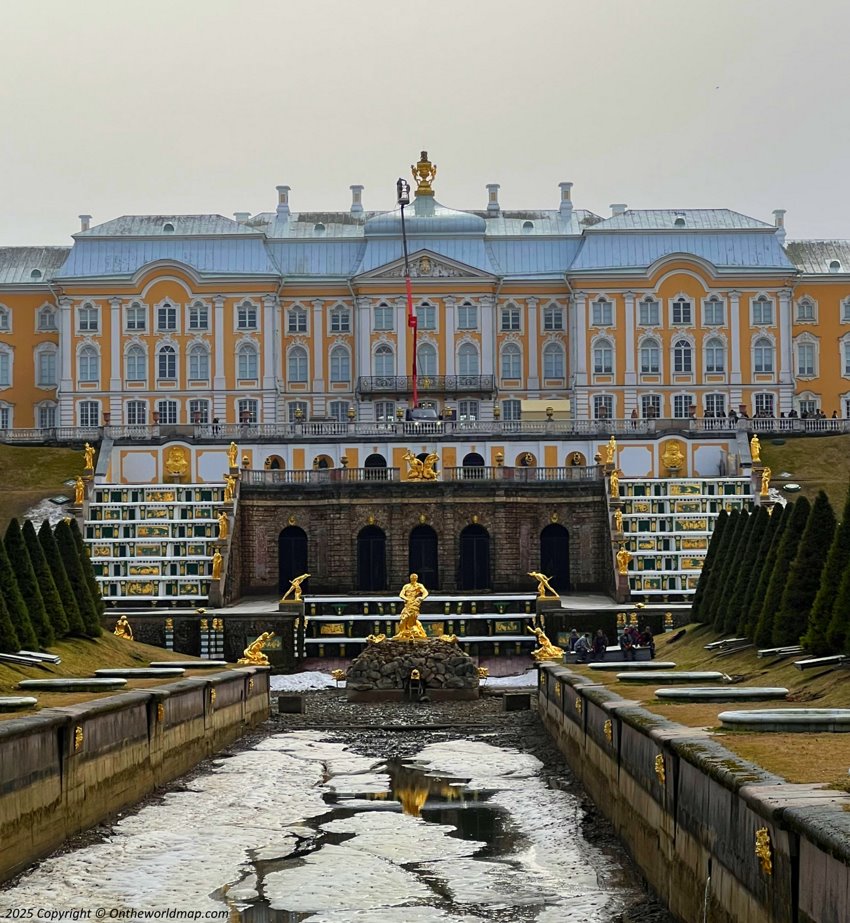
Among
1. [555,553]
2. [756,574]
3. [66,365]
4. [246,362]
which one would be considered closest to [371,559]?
[555,553]

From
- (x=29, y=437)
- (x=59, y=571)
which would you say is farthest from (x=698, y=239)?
(x=59, y=571)

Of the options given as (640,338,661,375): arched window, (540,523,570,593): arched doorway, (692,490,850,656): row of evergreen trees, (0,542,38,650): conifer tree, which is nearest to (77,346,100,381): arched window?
(640,338,661,375): arched window

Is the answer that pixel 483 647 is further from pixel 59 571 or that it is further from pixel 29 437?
pixel 29 437

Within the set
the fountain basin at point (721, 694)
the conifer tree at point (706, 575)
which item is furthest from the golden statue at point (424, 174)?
the fountain basin at point (721, 694)

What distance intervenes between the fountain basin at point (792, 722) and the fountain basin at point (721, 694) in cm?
487

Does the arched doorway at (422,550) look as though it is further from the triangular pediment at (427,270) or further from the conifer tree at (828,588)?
the conifer tree at (828,588)

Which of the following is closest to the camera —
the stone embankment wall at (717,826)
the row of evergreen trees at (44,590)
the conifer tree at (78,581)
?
the stone embankment wall at (717,826)

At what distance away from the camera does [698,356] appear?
101 metres

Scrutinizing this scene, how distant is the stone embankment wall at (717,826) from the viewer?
42.9 feet

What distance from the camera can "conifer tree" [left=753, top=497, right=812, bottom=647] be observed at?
36.6 meters

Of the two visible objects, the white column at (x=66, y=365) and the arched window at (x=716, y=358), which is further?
the arched window at (x=716, y=358)

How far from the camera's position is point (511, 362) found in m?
103

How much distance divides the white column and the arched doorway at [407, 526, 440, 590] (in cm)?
3116

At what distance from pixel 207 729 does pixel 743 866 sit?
20289 mm
